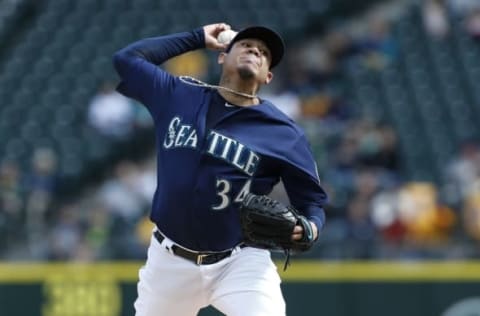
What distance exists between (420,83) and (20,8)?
576cm

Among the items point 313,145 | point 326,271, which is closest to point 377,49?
point 313,145

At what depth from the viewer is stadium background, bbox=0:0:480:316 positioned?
9.23 meters

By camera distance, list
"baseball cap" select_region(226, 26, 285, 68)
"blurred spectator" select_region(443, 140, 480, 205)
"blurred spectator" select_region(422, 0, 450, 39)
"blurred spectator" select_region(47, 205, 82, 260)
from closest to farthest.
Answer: "baseball cap" select_region(226, 26, 285, 68), "blurred spectator" select_region(47, 205, 82, 260), "blurred spectator" select_region(443, 140, 480, 205), "blurred spectator" select_region(422, 0, 450, 39)

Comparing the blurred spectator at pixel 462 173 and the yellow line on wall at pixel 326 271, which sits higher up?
the blurred spectator at pixel 462 173

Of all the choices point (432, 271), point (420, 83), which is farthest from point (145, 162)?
point (432, 271)

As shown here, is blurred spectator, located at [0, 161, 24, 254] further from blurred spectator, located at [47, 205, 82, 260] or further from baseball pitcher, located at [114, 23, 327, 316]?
baseball pitcher, located at [114, 23, 327, 316]

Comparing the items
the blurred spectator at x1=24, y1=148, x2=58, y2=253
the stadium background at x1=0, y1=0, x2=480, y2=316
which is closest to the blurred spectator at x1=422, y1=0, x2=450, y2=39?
the stadium background at x1=0, y1=0, x2=480, y2=316

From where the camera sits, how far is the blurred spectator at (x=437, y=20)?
14023 millimetres

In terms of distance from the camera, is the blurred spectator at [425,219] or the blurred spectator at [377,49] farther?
the blurred spectator at [377,49]

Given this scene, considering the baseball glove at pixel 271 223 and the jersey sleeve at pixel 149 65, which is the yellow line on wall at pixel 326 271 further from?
the baseball glove at pixel 271 223

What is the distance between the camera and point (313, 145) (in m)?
11.3

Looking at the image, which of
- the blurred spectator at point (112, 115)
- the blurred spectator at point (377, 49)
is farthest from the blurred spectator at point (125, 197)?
the blurred spectator at point (377, 49)

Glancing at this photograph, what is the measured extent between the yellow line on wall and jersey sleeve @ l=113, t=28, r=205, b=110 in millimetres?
4114

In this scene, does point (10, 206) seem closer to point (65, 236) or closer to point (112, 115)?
point (65, 236)
